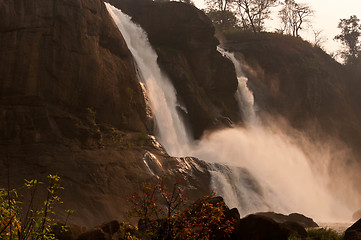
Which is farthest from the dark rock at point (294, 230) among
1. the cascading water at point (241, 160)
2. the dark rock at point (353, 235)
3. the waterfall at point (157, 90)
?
the waterfall at point (157, 90)

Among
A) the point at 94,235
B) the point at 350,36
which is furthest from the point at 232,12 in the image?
the point at 94,235

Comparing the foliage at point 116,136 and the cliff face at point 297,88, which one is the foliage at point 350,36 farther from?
the foliage at point 116,136

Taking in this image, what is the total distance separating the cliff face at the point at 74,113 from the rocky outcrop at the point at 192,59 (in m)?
9.54

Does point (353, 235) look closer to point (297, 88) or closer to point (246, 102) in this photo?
point (246, 102)

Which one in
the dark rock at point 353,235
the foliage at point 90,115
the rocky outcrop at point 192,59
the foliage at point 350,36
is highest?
the foliage at point 350,36

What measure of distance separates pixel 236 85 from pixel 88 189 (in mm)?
24404

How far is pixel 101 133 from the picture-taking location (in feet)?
69.8

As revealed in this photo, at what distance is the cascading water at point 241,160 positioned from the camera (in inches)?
956

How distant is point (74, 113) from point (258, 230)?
12.0 meters

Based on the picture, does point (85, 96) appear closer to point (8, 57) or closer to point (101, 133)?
point (101, 133)

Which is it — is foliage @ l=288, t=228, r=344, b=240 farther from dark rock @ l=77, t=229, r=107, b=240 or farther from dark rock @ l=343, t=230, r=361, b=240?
dark rock @ l=77, t=229, r=107, b=240

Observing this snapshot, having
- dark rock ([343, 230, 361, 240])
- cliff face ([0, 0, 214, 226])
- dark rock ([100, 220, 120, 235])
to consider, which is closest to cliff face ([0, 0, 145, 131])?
cliff face ([0, 0, 214, 226])

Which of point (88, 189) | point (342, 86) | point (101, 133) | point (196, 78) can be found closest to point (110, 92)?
point (101, 133)

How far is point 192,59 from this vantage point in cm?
3688
